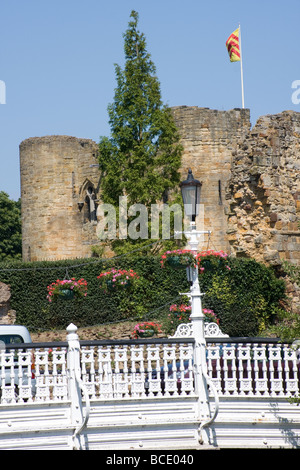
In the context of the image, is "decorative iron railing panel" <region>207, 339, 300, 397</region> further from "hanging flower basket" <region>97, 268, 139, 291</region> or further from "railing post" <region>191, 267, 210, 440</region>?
"hanging flower basket" <region>97, 268, 139, 291</region>

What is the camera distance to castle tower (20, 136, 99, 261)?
3309cm

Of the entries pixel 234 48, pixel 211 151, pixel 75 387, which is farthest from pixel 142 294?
pixel 75 387

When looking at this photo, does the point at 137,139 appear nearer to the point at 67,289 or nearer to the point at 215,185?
the point at 215,185

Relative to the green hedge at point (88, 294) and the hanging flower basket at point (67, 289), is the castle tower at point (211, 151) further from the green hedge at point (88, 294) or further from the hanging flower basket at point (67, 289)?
the hanging flower basket at point (67, 289)

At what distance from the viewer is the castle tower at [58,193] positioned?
33094mm

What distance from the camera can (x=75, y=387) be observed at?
1126 cm

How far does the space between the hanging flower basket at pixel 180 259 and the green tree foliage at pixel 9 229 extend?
3196 centimetres

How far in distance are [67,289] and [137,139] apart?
23.2 ft

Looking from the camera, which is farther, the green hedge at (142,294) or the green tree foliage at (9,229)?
the green tree foliage at (9,229)

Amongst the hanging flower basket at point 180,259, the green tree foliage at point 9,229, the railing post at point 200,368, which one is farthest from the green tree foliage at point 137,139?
the green tree foliage at point 9,229

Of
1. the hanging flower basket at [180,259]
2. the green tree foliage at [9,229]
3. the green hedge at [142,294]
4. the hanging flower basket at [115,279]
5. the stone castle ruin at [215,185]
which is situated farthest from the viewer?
the green tree foliage at [9,229]

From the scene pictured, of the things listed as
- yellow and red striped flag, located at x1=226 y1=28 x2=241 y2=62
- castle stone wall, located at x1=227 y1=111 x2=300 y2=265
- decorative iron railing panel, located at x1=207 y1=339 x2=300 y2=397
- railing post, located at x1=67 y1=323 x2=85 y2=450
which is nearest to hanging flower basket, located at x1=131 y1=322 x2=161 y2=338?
castle stone wall, located at x1=227 y1=111 x2=300 y2=265

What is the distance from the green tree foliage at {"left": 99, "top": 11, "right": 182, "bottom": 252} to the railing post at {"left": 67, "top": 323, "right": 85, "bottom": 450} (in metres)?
16.4

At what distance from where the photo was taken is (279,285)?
77.1 feet
